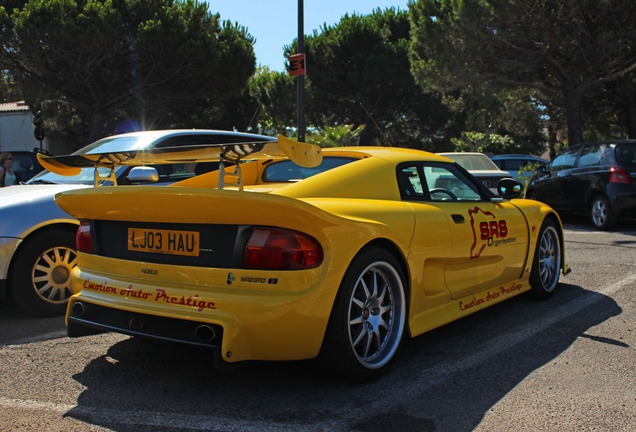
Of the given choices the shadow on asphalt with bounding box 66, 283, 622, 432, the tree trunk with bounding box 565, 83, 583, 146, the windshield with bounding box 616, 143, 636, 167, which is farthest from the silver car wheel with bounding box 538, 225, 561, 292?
the tree trunk with bounding box 565, 83, 583, 146

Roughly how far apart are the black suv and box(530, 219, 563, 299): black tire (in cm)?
520

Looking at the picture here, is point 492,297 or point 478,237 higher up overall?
point 478,237

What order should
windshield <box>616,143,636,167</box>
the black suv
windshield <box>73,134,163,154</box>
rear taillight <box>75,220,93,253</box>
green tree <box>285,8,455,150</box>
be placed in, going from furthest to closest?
1. green tree <box>285,8,455,150</box>
2. windshield <box>616,143,636,167</box>
3. the black suv
4. windshield <box>73,134,163,154</box>
5. rear taillight <box>75,220,93,253</box>

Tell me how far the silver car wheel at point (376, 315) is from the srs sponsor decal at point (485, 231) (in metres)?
0.88

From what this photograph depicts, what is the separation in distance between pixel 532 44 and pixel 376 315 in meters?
18.4

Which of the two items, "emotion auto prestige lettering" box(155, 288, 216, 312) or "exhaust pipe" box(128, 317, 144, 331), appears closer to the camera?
"emotion auto prestige lettering" box(155, 288, 216, 312)

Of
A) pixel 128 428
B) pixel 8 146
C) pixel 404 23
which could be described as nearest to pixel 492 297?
pixel 128 428

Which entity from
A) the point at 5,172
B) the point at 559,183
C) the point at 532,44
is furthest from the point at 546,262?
the point at 532,44

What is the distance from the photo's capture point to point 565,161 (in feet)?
36.6

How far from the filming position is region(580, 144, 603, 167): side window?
33.4 ft

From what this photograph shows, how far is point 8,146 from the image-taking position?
38.3 metres

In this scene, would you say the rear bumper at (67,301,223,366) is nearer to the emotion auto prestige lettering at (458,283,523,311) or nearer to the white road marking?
the white road marking

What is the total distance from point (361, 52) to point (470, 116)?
27.7 ft

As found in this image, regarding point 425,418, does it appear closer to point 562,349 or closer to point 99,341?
point 562,349
